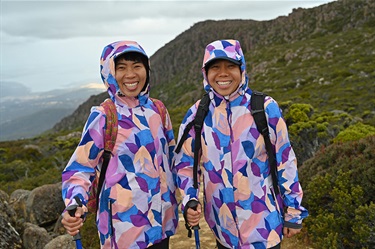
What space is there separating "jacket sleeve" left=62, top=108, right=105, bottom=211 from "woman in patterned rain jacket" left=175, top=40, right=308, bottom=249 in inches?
28.9

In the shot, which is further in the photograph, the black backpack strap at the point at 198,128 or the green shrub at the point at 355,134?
the green shrub at the point at 355,134

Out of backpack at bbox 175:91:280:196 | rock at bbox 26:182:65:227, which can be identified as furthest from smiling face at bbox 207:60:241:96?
rock at bbox 26:182:65:227

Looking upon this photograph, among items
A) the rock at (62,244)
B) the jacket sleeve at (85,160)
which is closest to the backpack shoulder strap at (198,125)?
the jacket sleeve at (85,160)

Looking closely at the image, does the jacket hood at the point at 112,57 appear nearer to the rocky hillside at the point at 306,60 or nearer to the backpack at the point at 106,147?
the backpack at the point at 106,147

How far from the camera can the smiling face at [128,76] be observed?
258 cm

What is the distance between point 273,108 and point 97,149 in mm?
1317

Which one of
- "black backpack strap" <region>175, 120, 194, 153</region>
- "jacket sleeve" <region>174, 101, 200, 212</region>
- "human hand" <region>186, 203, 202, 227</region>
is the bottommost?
"human hand" <region>186, 203, 202, 227</region>

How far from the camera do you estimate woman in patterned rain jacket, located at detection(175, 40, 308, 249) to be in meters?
2.38

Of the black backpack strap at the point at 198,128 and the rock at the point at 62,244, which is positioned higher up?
the black backpack strap at the point at 198,128

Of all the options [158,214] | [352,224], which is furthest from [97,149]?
[352,224]

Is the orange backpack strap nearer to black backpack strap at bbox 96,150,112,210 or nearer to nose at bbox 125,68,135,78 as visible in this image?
nose at bbox 125,68,135,78

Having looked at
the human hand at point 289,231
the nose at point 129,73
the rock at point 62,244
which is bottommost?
the rock at point 62,244

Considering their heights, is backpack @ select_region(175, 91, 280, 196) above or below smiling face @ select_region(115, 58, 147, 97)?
below

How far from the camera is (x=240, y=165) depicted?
238 cm
